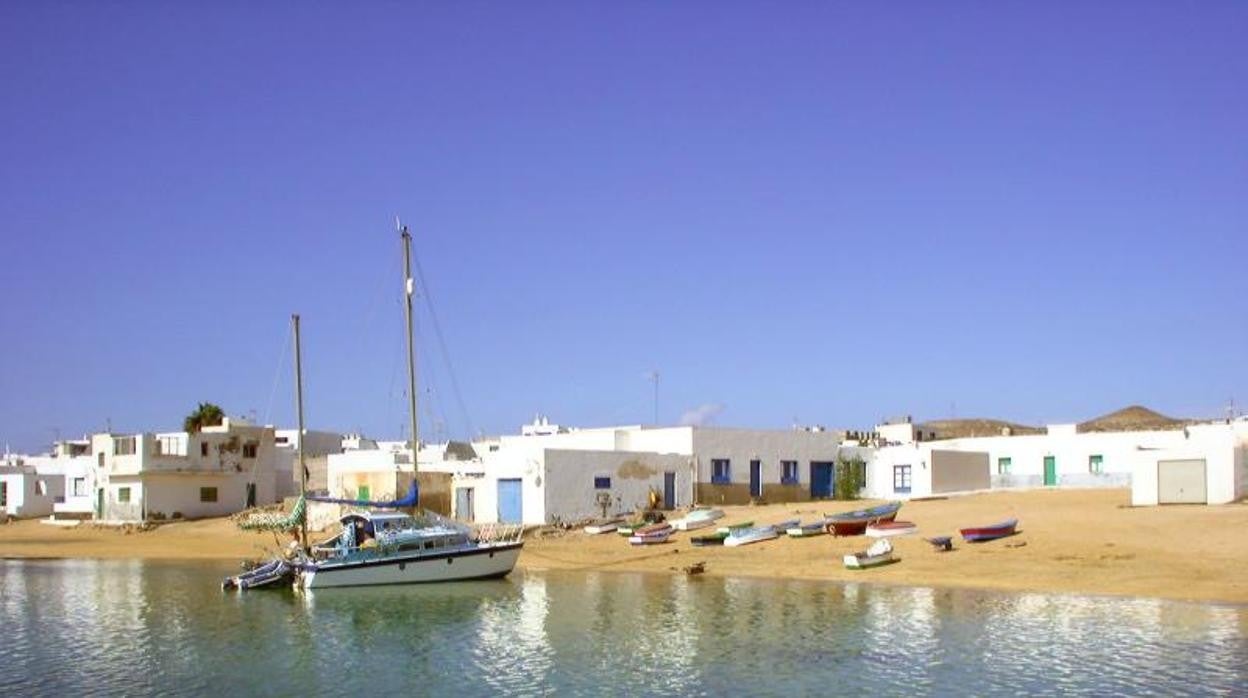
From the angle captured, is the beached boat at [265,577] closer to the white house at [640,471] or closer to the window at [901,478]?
the white house at [640,471]

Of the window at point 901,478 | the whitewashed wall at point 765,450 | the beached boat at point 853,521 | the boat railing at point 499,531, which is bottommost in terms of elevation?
the boat railing at point 499,531

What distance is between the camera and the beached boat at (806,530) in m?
48.3

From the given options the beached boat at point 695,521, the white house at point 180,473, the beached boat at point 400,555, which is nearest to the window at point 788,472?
the beached boat at point 695,521

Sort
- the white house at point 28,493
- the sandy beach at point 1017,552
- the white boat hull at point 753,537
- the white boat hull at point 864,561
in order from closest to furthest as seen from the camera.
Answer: the sandy beach at point 1017,552, the white boat hull at point 864,561, the white boat hull at point 753,537, the white house at point 28,493

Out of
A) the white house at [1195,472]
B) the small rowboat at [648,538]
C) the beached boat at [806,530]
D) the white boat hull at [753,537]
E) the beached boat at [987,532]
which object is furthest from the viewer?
the small rowboat at [648,538]

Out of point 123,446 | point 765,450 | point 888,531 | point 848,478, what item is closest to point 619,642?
point 888,531

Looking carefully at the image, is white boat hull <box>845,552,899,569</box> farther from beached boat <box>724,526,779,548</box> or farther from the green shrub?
the green shrub

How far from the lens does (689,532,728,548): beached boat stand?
162 ft

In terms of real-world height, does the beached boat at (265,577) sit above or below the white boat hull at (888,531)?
below

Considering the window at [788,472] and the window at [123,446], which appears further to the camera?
the window at [123,446]

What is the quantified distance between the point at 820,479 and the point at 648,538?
18.5 metres

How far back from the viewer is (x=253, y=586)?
4319 cm

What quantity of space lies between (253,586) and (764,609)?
18.4 m

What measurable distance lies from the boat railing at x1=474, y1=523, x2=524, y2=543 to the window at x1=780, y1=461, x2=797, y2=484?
1567 centimetres
